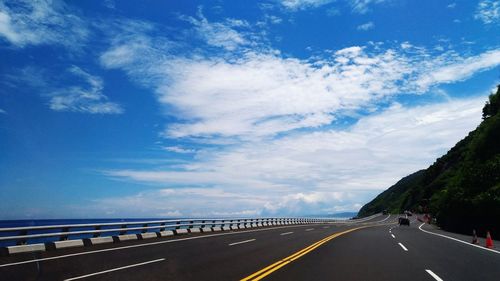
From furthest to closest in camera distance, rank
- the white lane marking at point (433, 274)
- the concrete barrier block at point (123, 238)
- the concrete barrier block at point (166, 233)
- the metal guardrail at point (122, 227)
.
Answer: the concrete barrier block at point (166, 233), the concrete barrier block at point (123, 238), the metal guardrail at point (122, 227), the white lane marking at point (433, 274)

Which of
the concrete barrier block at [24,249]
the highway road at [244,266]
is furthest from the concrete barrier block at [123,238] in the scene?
the highway road at [244,266]

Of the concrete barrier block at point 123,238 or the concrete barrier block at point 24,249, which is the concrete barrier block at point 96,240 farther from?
the concrete barrier block at point 24,249

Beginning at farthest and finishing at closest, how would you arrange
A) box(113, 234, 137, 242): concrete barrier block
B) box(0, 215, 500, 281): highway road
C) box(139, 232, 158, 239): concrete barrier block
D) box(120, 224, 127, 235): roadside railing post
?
box(139, 232, 158, 239): concrete barrier block, box(120, 224, 127, 235): roadside railing post, box(113, 234, 137, 242): concrete barrier block, box(0, 215, 500, 281): highway road

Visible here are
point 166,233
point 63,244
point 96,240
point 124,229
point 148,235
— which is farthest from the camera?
point 166,233

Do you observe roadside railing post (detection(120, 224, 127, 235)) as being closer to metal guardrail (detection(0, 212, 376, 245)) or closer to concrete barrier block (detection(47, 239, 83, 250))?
metal guardrail (detection(0, 212, 376, 245))

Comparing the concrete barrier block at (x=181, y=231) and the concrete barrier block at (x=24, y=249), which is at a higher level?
the concrete barrier block at (x=181, y=231)

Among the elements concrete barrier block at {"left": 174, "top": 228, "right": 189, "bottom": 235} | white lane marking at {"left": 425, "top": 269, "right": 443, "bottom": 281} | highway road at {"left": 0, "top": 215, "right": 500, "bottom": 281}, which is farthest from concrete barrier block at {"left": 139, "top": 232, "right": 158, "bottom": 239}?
white lane marking at {"left": 425, "top": 269, "right": 443, "bottom": 281}

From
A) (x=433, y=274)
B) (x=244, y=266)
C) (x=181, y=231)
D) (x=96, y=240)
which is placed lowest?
(x=433, y=274)

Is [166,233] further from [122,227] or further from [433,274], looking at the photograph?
[433,274]

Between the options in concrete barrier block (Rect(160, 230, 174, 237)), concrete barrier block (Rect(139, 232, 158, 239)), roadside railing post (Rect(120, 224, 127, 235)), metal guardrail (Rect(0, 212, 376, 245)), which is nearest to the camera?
metal guardrail (Rect(0, 212, 376, 245))

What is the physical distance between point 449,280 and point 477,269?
272 centimetres

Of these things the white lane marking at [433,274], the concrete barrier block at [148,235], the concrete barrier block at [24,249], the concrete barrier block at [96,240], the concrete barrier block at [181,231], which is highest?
the concrete barrier block at [181,231]

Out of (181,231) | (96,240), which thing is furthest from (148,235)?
(181,231)

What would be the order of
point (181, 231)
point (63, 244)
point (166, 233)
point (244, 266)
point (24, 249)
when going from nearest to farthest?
point (244, 266) → point (24, 249) → point (63, 244) → point (166, 233) → point (181, 231)
